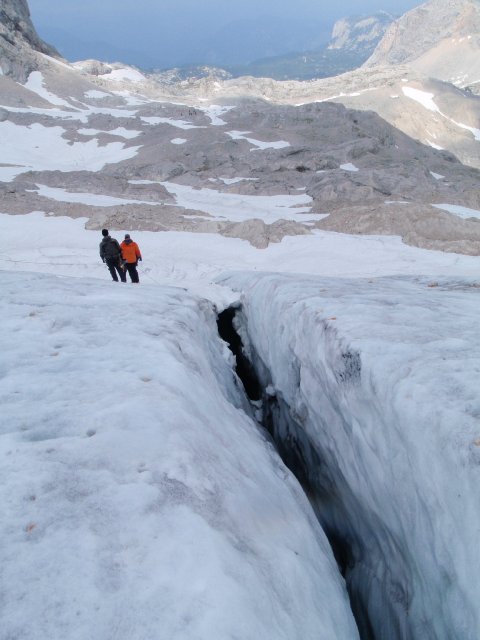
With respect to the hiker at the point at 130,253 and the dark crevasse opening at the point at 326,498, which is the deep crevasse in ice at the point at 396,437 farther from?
the hiker at the point at 130,253

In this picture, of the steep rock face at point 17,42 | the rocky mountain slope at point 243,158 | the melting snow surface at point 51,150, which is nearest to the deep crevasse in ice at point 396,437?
the rocky mountain slope at point 243,158

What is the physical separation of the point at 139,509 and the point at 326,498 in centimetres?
403

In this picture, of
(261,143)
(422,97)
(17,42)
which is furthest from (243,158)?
(17,42)

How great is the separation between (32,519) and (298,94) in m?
98.6

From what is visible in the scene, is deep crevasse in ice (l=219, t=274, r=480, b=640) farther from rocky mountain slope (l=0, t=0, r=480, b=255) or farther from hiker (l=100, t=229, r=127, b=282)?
rocky mountain slope (l=0, t=0, r=480, b=255)

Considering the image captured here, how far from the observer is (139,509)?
3025mm

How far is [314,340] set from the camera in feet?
19.6

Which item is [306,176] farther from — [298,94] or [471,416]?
[298,94]

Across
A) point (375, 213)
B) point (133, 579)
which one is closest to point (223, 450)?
point (133, 579)

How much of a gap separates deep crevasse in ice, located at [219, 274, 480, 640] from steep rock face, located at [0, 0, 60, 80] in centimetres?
7423

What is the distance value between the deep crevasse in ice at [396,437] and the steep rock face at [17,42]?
74228 millimetres

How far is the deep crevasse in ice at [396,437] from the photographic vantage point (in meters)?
3.21

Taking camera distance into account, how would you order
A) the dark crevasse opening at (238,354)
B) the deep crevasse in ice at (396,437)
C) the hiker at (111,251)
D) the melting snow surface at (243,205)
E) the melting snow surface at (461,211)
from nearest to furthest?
1. the deep crevasse in ice at (396,437)
2. the dark crevasse opening at (238,354)
3. the hiker at (111,251)
4. the melting snow surface at (461,211)
5. the melting snow surface at (243,205)

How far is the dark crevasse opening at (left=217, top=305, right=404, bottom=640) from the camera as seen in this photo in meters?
4.63
